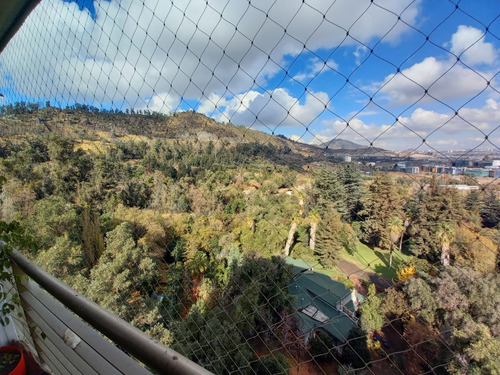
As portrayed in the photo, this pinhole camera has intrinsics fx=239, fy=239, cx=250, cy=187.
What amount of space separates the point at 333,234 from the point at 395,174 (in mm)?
9174

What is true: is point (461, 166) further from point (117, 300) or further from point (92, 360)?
point (117, 300)

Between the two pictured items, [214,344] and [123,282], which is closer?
[214,344]

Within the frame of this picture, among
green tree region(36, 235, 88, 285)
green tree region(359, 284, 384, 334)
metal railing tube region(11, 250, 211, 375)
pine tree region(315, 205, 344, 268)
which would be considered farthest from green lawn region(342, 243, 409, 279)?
green tree region(36, 235, 88, 285)

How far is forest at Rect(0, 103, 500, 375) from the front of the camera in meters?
1.55

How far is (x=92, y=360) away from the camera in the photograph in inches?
28.2

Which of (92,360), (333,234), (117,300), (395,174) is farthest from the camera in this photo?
(333,234)

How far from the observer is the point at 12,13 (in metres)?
0.84

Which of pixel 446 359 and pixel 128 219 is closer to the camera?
pixel 446 359

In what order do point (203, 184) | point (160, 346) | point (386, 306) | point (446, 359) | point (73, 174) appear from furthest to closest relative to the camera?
point (203, 184), point (73, 174), point (386, 306), point (446, 359), point (160, 346)

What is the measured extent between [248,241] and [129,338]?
1057 centimetres

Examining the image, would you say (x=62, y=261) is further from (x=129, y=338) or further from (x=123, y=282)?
(x=129, y=338)

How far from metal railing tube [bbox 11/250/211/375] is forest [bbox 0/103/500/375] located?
12.9 inches

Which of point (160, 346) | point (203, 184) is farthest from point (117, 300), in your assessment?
point (203, 184)

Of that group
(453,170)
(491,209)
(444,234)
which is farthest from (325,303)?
(453,170)
